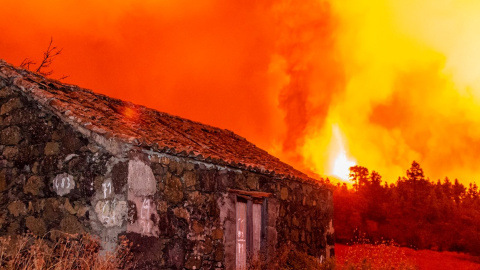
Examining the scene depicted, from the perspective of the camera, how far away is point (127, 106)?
1070cm

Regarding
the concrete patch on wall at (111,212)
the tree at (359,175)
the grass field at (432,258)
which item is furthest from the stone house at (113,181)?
the tree at (359,175)

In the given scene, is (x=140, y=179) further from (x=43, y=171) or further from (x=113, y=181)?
(x=43, y=171)

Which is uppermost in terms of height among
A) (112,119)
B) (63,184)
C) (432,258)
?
(112,119)

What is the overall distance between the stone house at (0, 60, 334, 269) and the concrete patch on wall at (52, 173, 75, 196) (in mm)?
16

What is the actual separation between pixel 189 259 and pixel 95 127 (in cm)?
266

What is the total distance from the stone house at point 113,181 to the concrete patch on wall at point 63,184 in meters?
0.02

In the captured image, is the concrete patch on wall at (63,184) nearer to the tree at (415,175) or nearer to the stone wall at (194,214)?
the stone wall at (194,214)

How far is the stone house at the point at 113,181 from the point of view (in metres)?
7.12

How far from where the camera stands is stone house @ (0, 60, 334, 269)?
712 centimetres

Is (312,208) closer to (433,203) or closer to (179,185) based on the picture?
(179,185)

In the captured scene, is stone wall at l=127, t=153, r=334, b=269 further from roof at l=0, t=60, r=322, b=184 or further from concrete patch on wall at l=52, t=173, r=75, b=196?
concrete patch on wall at l=52, t=173, r=75, b=196

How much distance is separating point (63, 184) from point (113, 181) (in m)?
0.95

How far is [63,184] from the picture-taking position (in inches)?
293

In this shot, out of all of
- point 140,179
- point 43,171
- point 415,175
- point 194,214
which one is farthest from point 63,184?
point 415,175
